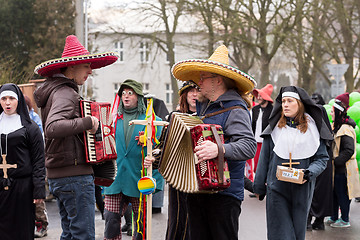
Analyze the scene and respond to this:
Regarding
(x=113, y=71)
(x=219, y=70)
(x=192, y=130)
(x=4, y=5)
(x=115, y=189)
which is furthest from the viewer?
(x=113, y=71)

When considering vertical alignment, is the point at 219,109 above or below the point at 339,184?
above

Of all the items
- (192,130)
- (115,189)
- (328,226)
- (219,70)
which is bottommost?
(328,226)

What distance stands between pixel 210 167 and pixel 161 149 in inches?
71.8

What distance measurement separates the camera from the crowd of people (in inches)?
180

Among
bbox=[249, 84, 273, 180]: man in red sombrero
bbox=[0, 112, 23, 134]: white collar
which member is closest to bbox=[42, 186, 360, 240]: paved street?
bbox=[249, 84, 273, 180]: man in red sombrero

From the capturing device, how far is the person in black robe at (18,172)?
593 centimetres

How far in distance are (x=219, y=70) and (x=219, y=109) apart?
1.09 feet

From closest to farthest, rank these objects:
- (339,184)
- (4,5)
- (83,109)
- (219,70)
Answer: (219,70)
(83,109)
(339,184)
(4,5)

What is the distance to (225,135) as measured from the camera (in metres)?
4.51

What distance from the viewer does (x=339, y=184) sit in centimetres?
880

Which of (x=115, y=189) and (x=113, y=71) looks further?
(x=113, y=71)

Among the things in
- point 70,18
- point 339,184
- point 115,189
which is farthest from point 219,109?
point 70,18

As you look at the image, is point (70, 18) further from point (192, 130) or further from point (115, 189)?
point (192, 130)

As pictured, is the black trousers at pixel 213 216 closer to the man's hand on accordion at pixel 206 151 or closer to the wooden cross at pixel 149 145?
the man's hand on accordion at pixel 206 151
